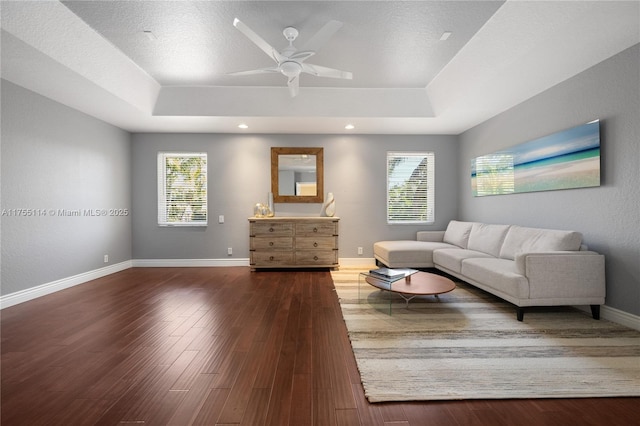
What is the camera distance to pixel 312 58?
11.8ft

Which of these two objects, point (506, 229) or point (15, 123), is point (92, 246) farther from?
point (506, 229)

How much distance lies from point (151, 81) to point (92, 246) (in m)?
2.81

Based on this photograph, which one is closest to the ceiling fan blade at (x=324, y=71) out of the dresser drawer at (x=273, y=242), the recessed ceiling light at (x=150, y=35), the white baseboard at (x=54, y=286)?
the recessed ceiling light at (x=150, y=35)

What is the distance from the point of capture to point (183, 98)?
4.45 metres

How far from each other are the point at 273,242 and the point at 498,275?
11.5ft

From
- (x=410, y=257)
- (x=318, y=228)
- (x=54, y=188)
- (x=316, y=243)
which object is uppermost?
(x=54, y=188)

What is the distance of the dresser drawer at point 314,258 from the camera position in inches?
203

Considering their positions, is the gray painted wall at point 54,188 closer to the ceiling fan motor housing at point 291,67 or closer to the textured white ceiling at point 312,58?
the textured white ceiling at point 312,58

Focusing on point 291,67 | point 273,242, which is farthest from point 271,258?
point 291,67

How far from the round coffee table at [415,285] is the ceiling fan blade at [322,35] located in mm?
2547

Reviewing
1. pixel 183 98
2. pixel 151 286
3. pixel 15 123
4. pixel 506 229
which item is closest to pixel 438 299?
pixel 506 229

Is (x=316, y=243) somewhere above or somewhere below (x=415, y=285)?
above

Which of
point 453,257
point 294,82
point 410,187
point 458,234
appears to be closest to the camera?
point 294,82

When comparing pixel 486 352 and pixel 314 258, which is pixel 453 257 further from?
pixel 314 258
